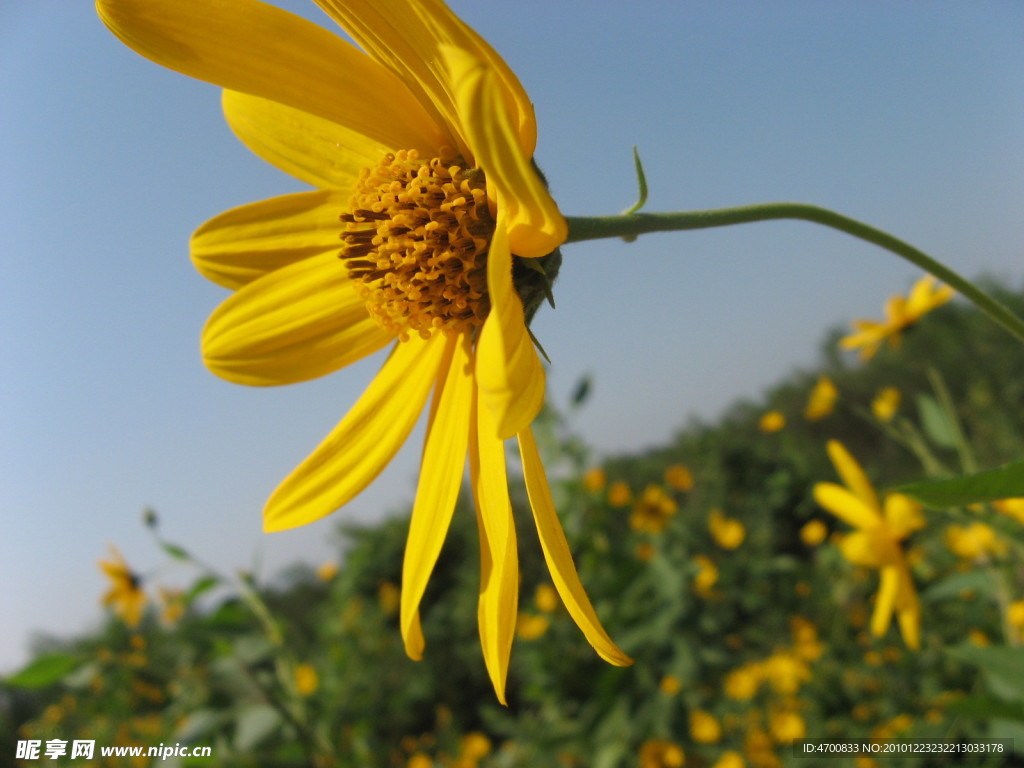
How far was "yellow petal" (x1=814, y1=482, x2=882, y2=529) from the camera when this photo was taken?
2250 mm

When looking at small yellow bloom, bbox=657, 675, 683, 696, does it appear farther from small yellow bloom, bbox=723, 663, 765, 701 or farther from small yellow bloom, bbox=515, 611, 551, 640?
small yellow bloom, bbox=723, 663, 765, 701

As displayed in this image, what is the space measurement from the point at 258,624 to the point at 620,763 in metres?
1.74

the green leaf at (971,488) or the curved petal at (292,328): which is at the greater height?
the curved petal at (292,328)

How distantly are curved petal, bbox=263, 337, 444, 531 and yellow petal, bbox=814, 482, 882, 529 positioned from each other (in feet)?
5.75

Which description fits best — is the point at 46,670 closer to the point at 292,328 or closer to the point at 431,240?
the point at 292,328

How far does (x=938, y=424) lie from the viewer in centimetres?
184

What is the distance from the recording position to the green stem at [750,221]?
0.70 m

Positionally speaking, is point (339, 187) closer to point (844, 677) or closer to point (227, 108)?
point (227, 108)

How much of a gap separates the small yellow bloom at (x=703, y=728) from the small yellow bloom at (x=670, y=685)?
0.43m

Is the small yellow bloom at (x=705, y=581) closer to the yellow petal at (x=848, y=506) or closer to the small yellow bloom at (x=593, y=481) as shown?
the small yellow bloom at (x=593, y=481)

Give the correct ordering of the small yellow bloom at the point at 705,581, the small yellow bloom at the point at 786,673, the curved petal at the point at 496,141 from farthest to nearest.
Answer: the small yellow bloom at the point at 786,673, the small yellow bloom at the point at 705,581, the curved petal at the point at 496,141

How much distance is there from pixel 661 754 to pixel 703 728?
1.75 ft

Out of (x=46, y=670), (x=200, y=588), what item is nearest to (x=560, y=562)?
(x=200, y=588)

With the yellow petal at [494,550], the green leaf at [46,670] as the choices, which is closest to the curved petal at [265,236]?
the yellow petal at [494,550]
